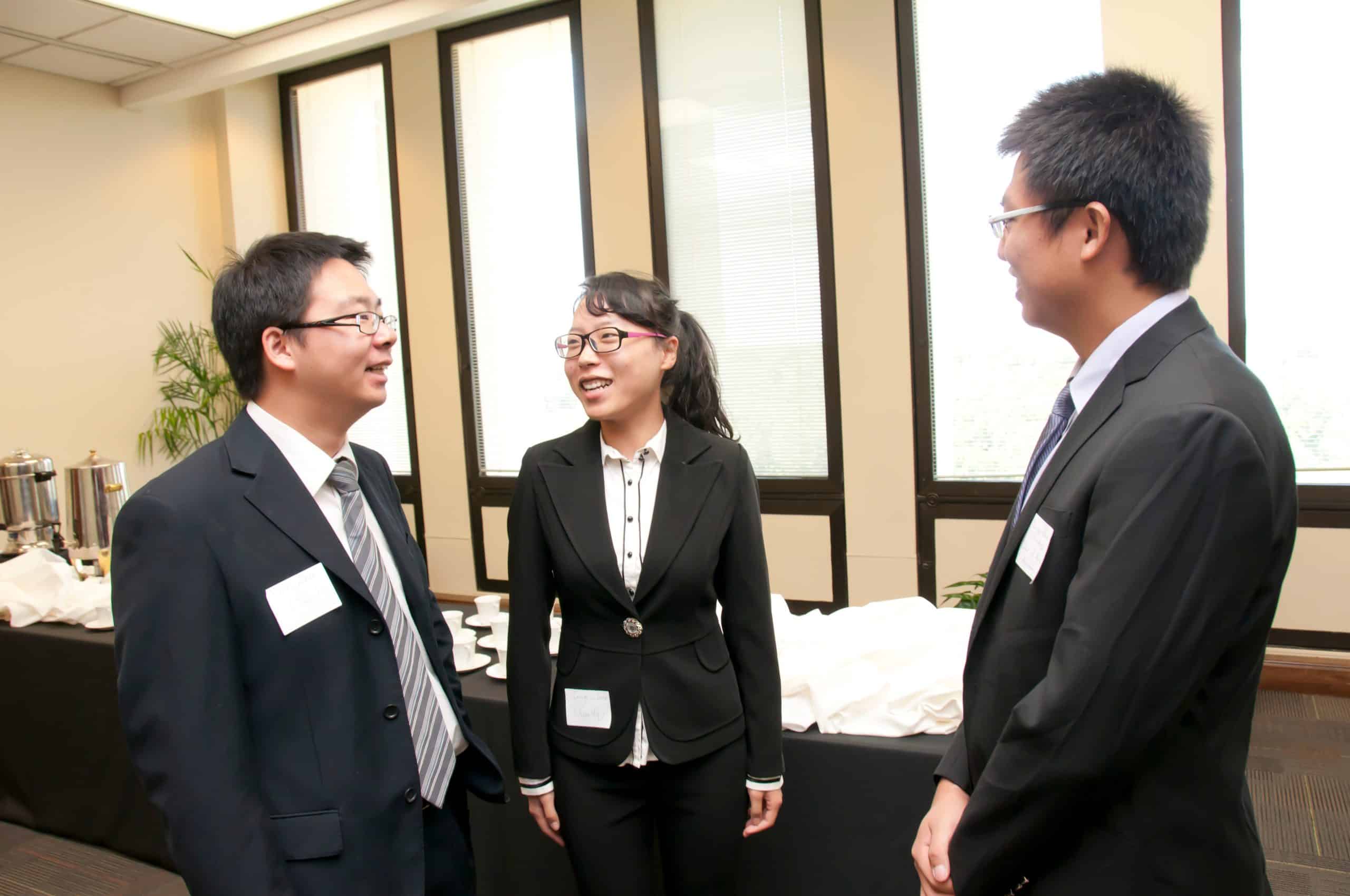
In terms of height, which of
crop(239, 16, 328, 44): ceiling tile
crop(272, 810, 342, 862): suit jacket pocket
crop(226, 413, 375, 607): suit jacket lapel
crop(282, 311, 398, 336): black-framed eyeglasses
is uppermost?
crop(239, 16, 328, 44): ceiling tile

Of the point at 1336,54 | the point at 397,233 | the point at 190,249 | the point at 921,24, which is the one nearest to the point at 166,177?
the point at 190,249

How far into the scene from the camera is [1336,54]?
3.67 meters

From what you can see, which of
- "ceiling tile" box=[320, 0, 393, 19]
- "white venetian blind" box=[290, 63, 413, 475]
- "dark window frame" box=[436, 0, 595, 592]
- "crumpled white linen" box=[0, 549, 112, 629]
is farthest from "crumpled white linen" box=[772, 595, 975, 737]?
"white venetian blind" box=[290, 63, 413, 475]

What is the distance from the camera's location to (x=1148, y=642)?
93cm

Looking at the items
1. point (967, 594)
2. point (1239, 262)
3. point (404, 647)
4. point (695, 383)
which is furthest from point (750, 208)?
point (404, 647)

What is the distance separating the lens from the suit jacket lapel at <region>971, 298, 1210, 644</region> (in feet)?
3.40

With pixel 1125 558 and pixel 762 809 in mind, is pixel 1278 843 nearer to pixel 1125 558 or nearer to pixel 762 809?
pixel 762 809

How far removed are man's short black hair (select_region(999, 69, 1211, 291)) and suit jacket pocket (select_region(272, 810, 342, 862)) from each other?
4.10 ft

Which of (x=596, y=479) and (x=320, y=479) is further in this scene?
(x=596, y=479)

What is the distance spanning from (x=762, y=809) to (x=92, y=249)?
19.3ft

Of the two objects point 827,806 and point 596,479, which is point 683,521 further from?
point 827,806

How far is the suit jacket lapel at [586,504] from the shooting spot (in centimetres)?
158

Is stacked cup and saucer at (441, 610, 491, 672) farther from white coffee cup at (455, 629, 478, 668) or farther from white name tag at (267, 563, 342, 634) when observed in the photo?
white name tag at (267, 563, 342, 634)

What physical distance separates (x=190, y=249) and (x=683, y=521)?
6009 millimetres
